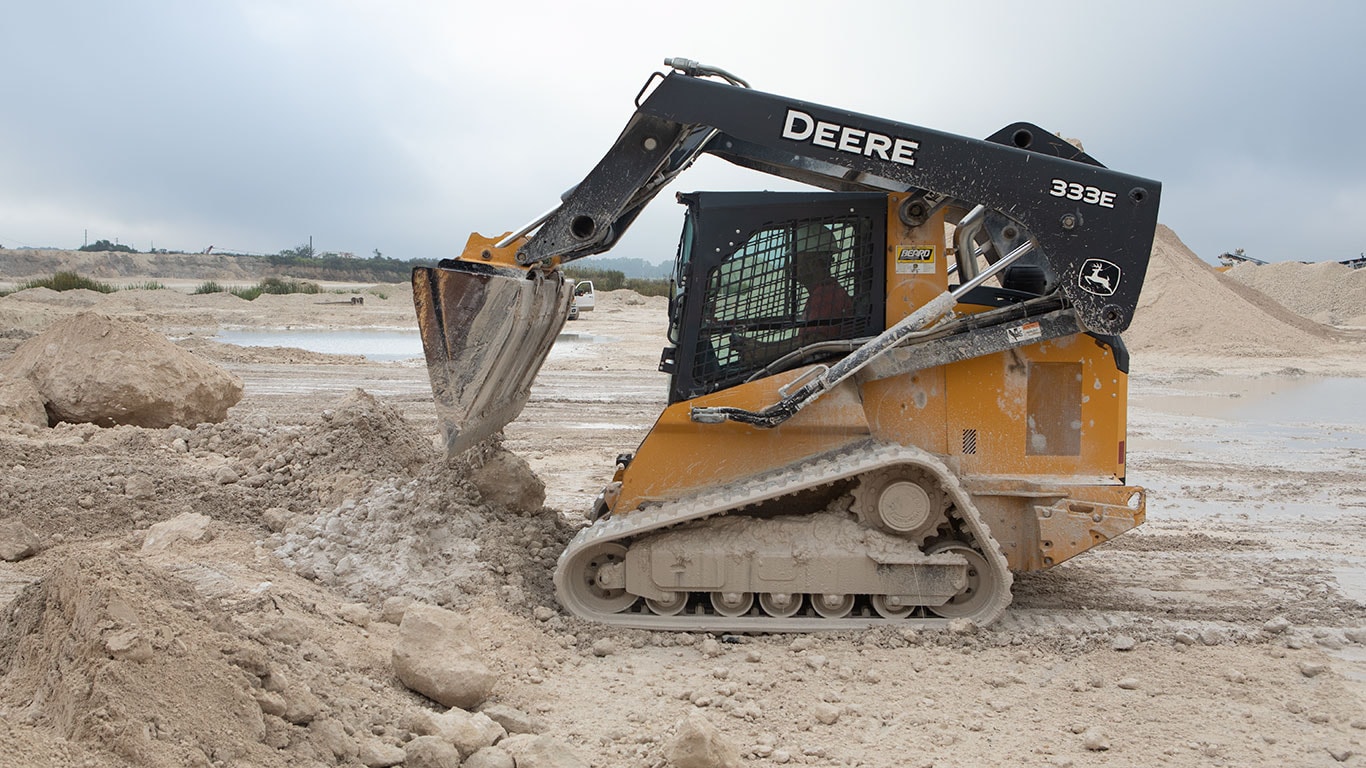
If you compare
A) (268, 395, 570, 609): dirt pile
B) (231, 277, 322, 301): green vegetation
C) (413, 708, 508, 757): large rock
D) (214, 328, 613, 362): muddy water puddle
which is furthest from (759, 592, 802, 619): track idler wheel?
(231, 277, 322, 301): green vegetation

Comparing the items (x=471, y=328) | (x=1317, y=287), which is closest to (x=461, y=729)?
(x=471, y=328)

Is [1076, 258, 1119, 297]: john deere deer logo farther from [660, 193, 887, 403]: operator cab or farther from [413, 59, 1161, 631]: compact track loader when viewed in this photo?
[660, 193, 887, 403]: operator cab

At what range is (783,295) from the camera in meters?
5.62

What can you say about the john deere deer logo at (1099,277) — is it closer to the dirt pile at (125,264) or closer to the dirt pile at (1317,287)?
the dirt pile at (1317,287)

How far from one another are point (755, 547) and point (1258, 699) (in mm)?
2256

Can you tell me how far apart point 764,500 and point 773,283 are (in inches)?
44.3

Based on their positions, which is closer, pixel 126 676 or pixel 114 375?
pixel 126 676

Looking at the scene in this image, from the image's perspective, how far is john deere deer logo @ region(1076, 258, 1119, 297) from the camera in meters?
5.23

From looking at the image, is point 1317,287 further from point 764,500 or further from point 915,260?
point 764,500

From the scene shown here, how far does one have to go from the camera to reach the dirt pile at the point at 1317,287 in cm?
4204

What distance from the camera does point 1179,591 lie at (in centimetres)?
621

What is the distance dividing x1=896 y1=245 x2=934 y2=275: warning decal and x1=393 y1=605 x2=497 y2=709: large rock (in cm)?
283

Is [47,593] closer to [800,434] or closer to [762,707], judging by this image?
[762,707]

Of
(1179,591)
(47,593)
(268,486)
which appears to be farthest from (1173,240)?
(47,593)
